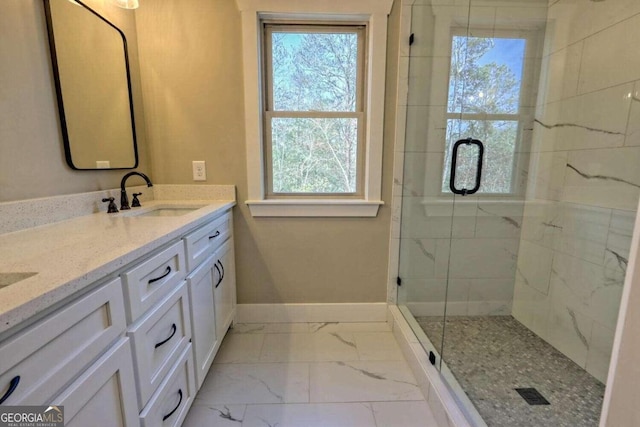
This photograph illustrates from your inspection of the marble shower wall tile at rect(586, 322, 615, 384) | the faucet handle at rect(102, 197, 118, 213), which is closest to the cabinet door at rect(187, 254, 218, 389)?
the faucet handle at rect(102, 197, 118, 213)

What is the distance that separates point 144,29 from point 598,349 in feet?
10.3

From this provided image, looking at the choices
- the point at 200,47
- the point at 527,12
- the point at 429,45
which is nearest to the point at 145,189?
the point at 200,47

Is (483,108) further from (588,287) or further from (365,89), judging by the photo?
(588,287)

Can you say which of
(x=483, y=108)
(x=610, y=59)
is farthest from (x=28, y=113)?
(x=610, y=59)

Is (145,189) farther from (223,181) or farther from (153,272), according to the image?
(153,272)

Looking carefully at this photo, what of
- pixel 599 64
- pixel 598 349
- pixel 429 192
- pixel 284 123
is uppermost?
pixel 599 64

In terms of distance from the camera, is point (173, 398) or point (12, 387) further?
point (173, 398)

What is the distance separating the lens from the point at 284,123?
1.90 meters

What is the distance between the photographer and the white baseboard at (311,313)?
201 centimetres

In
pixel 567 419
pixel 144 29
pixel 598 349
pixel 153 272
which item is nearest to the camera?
pixel 153 272

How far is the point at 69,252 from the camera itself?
0.77m

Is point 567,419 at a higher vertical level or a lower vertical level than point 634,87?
lower

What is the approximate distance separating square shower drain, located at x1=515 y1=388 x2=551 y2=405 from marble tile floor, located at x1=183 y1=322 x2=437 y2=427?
1.58 ft

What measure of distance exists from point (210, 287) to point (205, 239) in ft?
0.89
